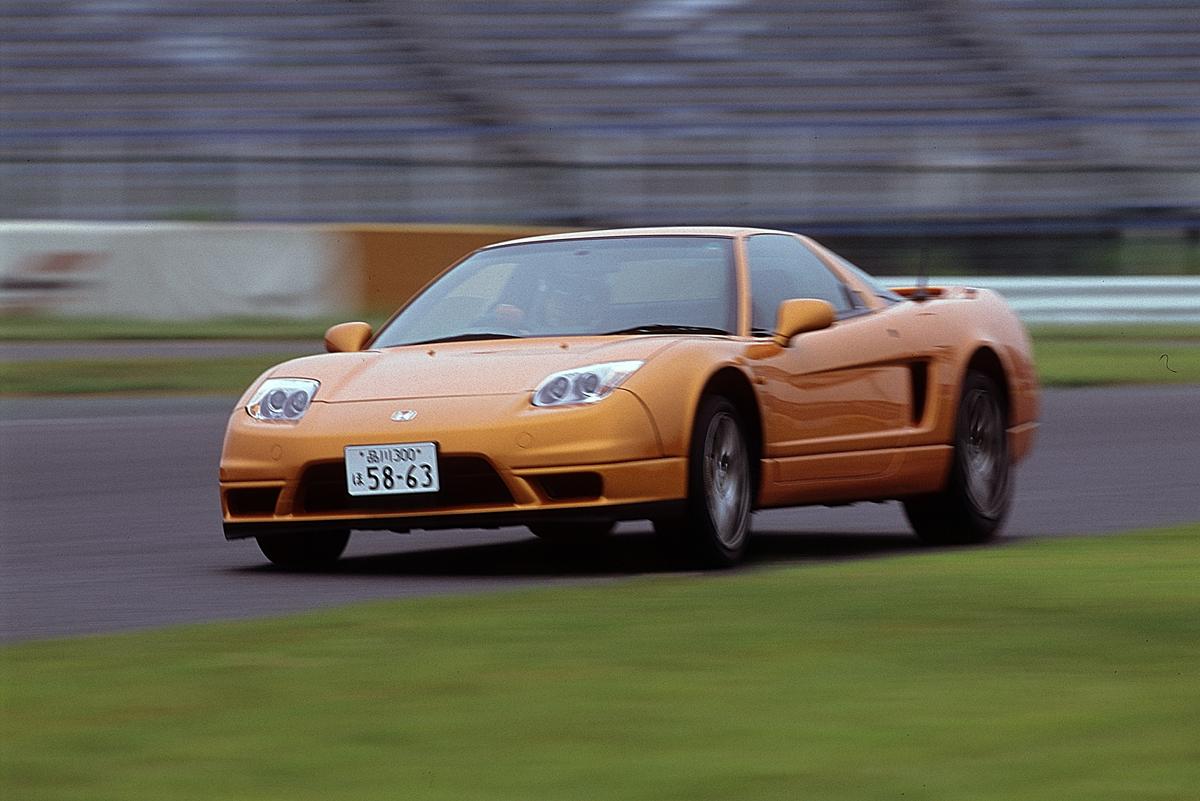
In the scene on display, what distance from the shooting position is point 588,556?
800 cm

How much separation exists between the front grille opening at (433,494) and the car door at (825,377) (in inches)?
38.5

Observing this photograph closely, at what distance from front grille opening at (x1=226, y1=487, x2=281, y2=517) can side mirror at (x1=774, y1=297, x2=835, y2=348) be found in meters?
1.73

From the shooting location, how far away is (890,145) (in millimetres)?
25016

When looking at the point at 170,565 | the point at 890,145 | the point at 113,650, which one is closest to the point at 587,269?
the point at 170,565

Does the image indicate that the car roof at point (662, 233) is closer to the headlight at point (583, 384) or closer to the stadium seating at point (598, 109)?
the headlight at point (583, 384)

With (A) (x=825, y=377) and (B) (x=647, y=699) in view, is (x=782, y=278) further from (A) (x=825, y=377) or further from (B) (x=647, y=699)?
(B) (x=647, y=699)

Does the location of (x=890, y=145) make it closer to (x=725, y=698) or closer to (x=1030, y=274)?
(x=1030, y=274)

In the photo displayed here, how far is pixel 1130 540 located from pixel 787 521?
1.84m

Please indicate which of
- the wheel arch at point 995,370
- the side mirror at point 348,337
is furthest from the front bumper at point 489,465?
the wheel arch at point 995,370

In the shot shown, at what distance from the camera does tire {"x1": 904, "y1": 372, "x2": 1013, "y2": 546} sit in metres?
8.44

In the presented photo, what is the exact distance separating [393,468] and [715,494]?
39.3 inches

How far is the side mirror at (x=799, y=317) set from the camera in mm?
7688

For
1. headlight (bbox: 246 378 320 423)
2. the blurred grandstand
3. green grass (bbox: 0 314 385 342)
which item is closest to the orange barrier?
green grass (bbox: 0 314 385 342)

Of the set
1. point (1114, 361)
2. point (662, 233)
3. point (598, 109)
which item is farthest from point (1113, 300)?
point (662, 233)
